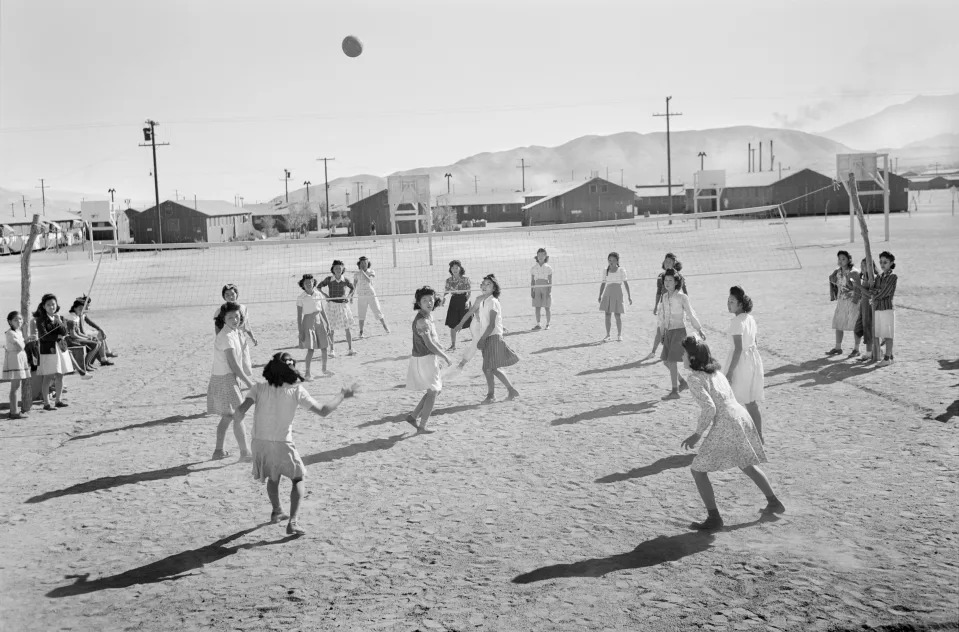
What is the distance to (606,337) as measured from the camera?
56.9ft

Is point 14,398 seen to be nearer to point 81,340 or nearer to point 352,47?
point 81,340

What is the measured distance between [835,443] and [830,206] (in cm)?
8550

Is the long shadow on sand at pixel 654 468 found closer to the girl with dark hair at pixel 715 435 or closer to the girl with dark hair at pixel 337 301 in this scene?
the girl with dark hair at pixel 715 435

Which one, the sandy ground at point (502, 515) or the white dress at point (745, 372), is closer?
the sandy ground at point (502, 515)

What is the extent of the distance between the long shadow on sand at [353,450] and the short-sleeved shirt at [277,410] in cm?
213

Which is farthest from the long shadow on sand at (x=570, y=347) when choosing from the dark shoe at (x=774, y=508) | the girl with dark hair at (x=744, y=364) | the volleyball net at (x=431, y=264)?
the dark shoe at (x=774, y=508)

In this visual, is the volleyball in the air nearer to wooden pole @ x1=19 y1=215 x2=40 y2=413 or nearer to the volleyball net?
the volleyball net

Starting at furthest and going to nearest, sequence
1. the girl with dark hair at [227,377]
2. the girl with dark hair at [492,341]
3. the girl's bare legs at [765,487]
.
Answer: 1. the girl with dark hair at [492,341]
2. the girl with dark hair at [227,377]
3. the girl's bare legs at [765,487]

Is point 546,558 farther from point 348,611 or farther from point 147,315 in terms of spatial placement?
point 147,315

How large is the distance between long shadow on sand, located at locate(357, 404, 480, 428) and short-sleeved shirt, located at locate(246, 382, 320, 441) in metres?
3.71

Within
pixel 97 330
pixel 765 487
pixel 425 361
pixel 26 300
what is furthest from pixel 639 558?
pixel 97 330

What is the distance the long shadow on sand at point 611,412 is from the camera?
11055mm

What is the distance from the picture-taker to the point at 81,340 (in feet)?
50.2

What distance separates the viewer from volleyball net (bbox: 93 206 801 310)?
30.5m
